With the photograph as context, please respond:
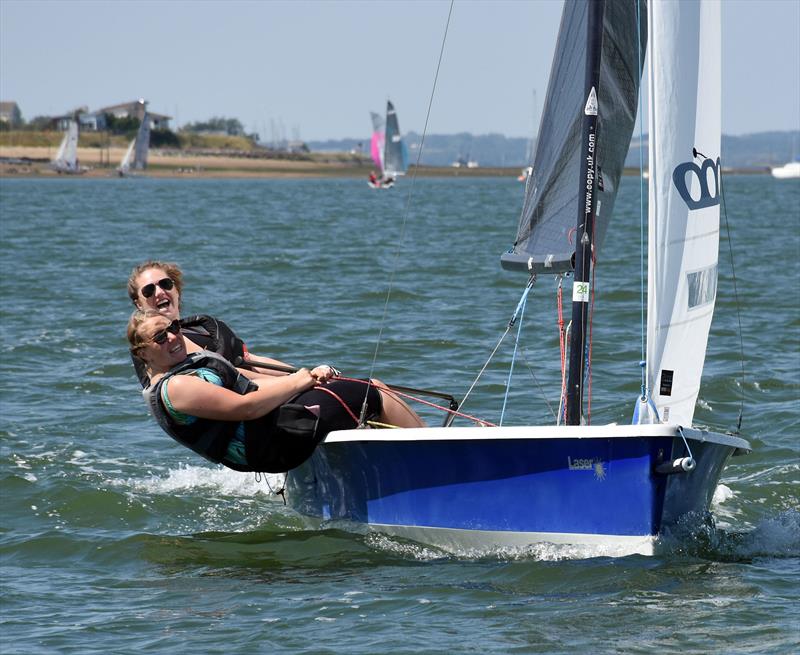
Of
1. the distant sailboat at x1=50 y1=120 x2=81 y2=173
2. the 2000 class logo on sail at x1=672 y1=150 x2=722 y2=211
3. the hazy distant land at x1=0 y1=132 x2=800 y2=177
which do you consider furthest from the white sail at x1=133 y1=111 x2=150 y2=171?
the 2000 class logo on sail at x1=672 y1=150 x2=722 y2=211

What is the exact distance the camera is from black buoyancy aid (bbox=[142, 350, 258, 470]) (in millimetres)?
6422

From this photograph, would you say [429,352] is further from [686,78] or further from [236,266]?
[236,266]

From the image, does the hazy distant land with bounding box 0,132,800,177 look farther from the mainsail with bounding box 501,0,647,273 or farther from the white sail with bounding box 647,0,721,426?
the white sail with bounding box 647,0,721,426

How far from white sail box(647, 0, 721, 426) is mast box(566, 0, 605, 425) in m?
0.32

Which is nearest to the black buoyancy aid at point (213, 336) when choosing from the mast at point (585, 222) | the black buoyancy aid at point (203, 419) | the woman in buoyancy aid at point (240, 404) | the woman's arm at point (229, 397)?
the woman in buoyancy aid at point (240, 404)

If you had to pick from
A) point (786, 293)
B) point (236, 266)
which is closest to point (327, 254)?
point (236, 266)

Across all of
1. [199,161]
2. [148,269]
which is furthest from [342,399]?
[199,161]

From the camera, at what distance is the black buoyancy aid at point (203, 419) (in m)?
6.42

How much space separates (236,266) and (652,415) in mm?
17499

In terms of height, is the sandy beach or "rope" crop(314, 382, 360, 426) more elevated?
the sandy beach

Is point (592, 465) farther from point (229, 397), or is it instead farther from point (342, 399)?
point (229, 397)

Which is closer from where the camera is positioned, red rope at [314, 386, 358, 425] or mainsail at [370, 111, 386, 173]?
red rope at [314, 386, 358, 425]

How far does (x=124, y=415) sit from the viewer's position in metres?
10.8

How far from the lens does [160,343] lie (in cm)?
630
